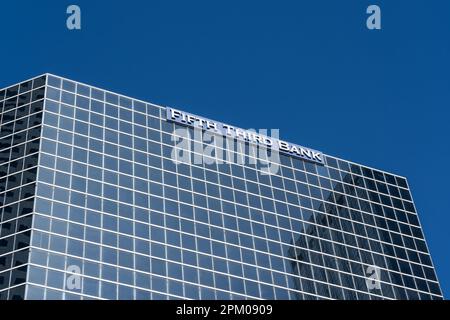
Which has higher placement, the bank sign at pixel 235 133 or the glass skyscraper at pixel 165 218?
the bank sign at pixel 235 133

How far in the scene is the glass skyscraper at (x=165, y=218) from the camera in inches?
3137

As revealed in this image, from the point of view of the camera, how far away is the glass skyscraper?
7969 cm

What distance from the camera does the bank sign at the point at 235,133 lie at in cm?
10744

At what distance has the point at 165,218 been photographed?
297 feet

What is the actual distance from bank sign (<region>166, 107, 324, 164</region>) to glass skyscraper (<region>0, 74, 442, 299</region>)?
0.85 meters

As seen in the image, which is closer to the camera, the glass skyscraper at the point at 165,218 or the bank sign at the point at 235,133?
the glass skyscraper at the point at 165,218

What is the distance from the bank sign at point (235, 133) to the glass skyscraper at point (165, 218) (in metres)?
0.85

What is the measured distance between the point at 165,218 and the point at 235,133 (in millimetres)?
21659

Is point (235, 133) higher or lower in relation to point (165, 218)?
higher

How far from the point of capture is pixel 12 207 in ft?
272

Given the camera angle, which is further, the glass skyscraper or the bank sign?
the bank sign

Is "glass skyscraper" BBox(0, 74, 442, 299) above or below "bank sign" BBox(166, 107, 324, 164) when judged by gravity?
below
